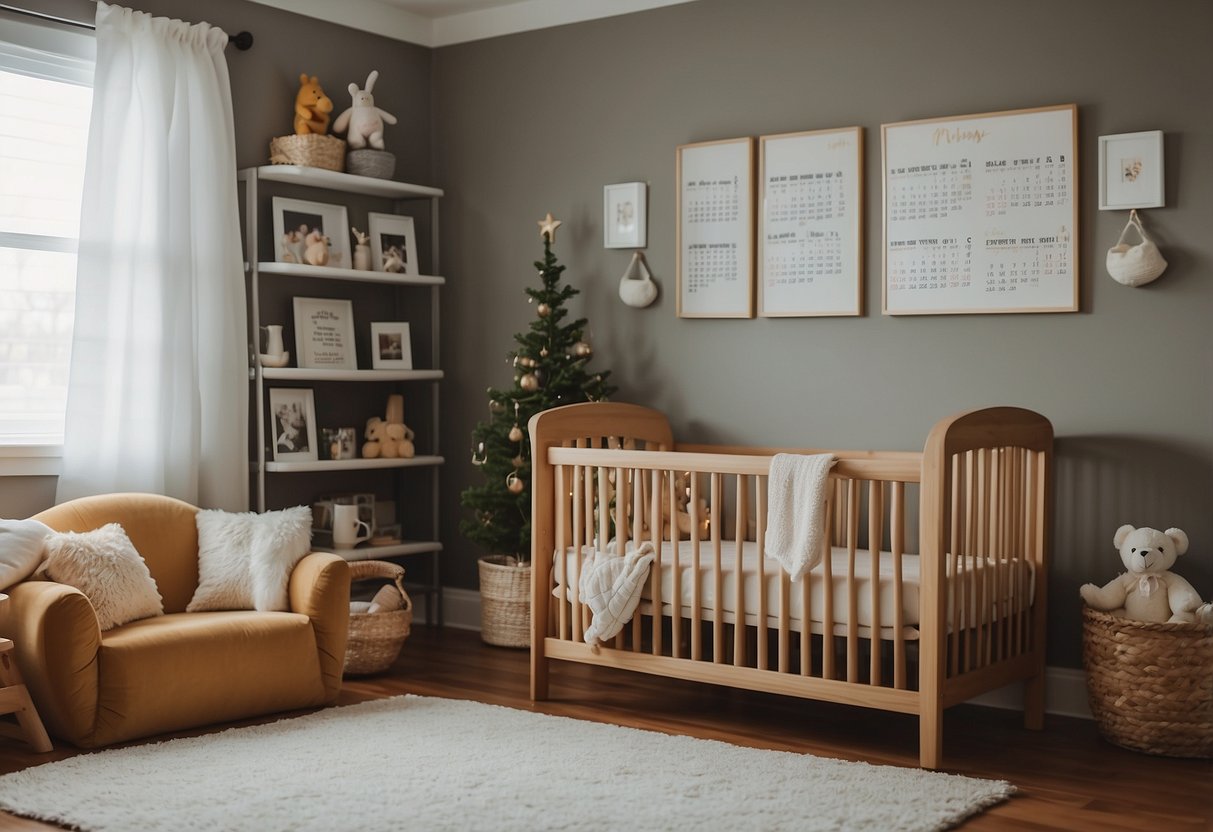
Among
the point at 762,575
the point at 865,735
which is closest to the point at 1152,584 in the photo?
the point at 865,735

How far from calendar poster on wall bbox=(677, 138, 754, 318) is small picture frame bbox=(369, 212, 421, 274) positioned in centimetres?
107

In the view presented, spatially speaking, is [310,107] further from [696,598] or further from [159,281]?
[696,598]

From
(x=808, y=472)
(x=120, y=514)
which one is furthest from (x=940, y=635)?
(x=120, y=514)

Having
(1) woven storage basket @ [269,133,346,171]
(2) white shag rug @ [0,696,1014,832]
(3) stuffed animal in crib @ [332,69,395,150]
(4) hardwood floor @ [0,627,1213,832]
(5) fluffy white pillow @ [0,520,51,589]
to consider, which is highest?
(3) stuffed animal in crib @ [332,69,395,150]

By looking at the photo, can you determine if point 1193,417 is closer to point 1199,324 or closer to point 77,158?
point 1199,324

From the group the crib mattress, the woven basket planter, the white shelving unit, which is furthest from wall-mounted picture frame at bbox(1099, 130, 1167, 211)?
the white shelving unit

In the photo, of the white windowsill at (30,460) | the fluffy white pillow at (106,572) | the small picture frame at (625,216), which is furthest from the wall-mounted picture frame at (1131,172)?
the white windowsill at (30,460)

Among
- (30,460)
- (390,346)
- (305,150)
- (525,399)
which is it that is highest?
(305,150)

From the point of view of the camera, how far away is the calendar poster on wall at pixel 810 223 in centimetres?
403

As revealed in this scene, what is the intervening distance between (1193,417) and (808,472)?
109 cm

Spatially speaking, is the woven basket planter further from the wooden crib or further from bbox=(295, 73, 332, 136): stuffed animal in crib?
bbox=(295, 73, 332, 136): stuffed animal in crib

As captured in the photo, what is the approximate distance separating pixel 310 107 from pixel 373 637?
1816mm

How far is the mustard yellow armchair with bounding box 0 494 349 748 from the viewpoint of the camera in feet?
10.4

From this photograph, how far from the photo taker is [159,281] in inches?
160
